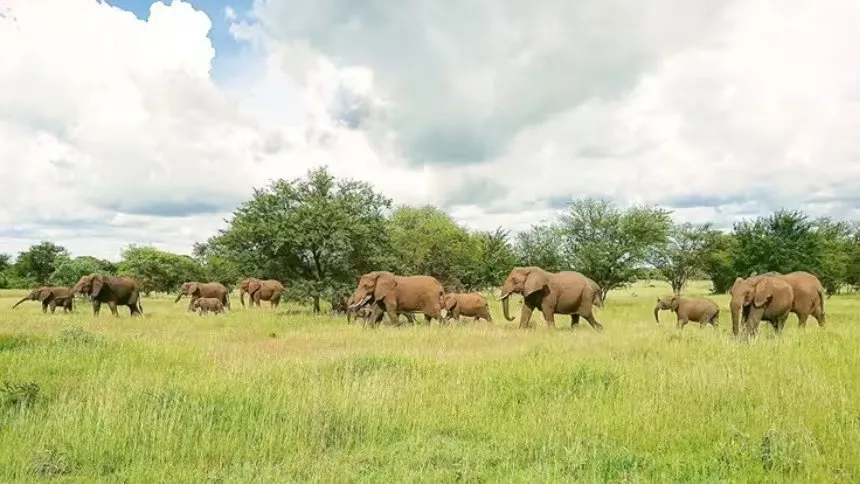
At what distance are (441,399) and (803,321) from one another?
55.6ft

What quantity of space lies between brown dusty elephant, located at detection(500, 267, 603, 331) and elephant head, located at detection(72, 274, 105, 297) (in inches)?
777

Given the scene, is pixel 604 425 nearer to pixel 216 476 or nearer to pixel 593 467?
pixel 593 467

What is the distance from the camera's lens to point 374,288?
25.2 metres

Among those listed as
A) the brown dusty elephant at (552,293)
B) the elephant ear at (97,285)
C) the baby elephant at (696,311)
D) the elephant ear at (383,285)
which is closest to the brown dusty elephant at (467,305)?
the elephant ear at (383,285)

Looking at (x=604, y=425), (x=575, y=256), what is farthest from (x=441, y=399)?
(x=575, y=256)

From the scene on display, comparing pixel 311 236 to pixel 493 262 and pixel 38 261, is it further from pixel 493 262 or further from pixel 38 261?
pixel 38 261

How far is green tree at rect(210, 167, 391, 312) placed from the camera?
31.5 metres

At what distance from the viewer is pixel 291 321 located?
87.9ft

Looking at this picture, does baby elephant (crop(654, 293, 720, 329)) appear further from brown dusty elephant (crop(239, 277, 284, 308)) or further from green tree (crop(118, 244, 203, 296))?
green tree (crop(118, 244, 203, 296))

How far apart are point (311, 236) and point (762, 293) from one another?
768 inches

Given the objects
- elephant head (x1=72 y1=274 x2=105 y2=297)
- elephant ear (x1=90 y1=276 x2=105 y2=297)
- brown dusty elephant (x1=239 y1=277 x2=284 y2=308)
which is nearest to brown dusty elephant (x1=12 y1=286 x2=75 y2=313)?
elephant head (x1=72 y1=274 x2=105 y2=297)

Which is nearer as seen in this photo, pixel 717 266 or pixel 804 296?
pixel 804 296

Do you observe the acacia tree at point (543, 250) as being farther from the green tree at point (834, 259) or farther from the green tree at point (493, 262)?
the green tree at point (834, 259)

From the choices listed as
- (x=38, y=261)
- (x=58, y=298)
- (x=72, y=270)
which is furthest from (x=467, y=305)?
(x=38, y=261)
